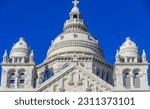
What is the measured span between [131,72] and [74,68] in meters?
7.19

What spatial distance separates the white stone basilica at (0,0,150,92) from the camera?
55.9 metres

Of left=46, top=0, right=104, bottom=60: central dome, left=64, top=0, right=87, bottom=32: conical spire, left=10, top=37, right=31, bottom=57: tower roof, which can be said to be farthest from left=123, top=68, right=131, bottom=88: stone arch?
left=64, top=0, right=87, bottom=32: conical spire

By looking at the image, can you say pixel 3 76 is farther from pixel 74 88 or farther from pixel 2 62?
pixel 74 88

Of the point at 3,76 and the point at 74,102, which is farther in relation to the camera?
the point at 3,76

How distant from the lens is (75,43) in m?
73.5

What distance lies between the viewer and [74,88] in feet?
182

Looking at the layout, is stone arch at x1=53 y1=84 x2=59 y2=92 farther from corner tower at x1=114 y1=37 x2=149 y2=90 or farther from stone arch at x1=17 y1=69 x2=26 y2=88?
corner tower at x1=114 y1=37 x2=149 y2=90

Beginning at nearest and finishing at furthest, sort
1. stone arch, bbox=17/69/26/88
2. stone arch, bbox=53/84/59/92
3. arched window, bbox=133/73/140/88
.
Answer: stone arch, bbox=53/84/59/92, arched window, bbox=133/73/140/88, stone arch, bbox=17/69/26/88

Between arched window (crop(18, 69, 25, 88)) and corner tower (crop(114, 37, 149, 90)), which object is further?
arched window (crop(18, 69, 25, 88))

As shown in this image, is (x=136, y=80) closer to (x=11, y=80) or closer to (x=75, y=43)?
(x=11, y=80)

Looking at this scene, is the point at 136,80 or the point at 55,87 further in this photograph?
the point at 136,80

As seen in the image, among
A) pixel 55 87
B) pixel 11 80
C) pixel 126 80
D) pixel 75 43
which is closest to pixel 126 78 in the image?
pixel 126 80

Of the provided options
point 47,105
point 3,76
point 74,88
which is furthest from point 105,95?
point 3,76

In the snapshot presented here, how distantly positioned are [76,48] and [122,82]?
16529 millimetres
